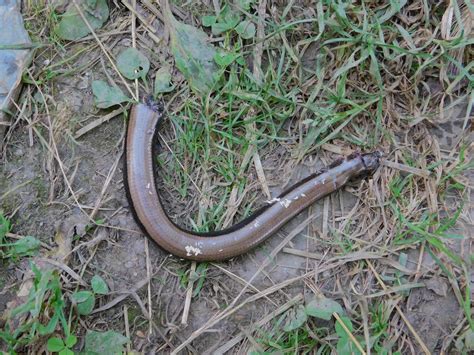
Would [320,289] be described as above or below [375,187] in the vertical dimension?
below

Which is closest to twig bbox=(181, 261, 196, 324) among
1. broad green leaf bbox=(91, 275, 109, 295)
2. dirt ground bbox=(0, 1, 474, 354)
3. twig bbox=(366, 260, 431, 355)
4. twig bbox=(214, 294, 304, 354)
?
dirt ground bbox=(0, 1, 474, 354)

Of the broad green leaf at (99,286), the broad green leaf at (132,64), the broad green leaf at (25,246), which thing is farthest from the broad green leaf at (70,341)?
the broad green leaf at (132,64)

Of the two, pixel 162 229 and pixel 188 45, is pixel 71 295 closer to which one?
pixel 162 229

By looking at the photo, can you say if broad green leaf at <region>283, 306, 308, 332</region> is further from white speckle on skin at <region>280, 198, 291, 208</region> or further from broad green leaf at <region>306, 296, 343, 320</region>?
white speckle on skin at <region>280, 198, 291, 208</region>

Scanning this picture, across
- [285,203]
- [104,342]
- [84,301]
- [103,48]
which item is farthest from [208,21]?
[104,342]

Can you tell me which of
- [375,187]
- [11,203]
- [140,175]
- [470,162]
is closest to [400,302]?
[375,187]
